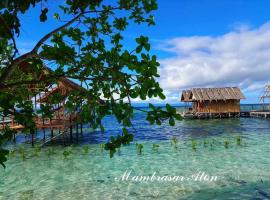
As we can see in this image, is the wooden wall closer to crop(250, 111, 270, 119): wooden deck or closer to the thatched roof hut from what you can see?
the thatched roof hut

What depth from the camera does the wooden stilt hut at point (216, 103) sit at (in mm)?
48997

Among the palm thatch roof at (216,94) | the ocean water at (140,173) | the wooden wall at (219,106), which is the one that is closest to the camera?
the ocean water at (140,173)

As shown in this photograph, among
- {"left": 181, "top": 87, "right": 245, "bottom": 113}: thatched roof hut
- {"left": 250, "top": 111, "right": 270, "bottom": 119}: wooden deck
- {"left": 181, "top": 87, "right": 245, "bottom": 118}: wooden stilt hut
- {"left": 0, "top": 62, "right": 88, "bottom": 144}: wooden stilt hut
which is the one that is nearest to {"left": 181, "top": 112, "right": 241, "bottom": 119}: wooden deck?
{"left": 181, "top": 87, "right": 245, "bottom": 118}: wooden stilt hut

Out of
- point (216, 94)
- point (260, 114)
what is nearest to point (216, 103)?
point (216, 94)

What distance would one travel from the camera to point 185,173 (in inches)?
500

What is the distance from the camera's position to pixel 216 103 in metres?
50.2

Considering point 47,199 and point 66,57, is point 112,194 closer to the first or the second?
point 47,199

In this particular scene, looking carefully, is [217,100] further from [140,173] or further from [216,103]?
[140,173]

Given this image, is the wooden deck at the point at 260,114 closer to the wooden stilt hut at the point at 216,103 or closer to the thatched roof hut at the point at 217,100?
the wooden stilt hut at the point at 216,103

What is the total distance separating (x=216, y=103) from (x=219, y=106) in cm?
69

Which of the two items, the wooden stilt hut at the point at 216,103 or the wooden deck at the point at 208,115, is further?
the wooden deck at the point at 208,115

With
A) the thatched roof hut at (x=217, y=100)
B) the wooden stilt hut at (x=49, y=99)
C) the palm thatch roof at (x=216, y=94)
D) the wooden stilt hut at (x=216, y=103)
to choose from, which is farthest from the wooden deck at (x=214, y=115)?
the wooden stilt hut at (x=49, y=99)

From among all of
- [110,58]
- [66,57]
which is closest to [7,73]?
[66,57]

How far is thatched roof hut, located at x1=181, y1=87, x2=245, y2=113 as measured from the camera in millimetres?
48656
